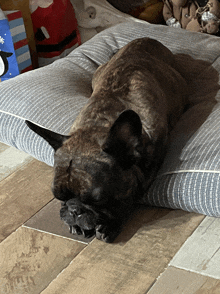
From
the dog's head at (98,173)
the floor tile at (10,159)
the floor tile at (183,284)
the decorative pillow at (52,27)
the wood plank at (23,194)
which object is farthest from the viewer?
the decorative pillow at (52,27)

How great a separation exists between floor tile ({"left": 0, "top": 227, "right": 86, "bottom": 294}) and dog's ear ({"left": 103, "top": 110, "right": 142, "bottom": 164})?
1.53 ft

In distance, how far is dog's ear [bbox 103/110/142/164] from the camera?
1.48 m

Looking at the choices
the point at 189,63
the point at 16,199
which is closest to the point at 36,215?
the point at 16,199

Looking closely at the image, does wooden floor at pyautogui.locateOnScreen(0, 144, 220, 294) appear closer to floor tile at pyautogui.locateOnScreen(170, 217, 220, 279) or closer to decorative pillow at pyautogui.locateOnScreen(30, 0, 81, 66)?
floor tile at pyautogui.locateOnScreen(170, 217, 220, 279)

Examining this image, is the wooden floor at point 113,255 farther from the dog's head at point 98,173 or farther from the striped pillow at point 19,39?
the striped pillow at point 19,39

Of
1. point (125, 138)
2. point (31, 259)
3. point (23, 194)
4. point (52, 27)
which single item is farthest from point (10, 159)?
point (52, 27)

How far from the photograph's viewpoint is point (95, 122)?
1.73 m

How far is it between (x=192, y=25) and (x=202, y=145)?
6.52 feet

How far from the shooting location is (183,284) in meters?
1.47

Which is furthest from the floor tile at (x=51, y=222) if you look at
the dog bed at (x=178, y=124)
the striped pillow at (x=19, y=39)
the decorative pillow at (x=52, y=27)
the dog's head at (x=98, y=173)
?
the decorative pillow at (x=52, y=27)

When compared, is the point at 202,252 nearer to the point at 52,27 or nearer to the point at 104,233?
the point at 104,233

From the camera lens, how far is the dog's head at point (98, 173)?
1.55 metres

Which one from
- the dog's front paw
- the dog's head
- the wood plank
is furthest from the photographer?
the wood plank

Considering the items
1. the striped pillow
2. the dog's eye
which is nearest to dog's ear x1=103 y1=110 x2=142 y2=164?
the dog's eye
